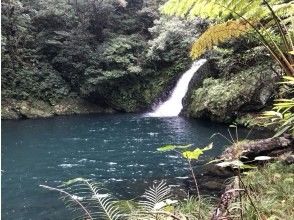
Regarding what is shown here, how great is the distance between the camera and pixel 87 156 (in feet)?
35.1

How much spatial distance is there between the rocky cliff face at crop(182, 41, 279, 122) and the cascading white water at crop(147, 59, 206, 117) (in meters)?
2.86

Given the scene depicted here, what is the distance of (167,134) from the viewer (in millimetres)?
13453

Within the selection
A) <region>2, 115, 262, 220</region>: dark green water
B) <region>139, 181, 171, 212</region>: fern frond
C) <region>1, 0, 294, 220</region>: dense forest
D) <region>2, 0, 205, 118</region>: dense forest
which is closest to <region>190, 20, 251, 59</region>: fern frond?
<region>1, 0, 294, 220</region>: dense forest

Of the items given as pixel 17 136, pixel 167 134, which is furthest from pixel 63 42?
pixel 167 134

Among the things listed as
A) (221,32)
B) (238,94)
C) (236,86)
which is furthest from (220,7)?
(236,86)

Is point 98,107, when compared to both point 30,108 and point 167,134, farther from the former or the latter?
point 167,134

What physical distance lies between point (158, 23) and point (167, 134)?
383 inches

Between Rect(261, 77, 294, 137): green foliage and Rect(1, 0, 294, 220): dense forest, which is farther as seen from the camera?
Rect(1, 0, 294, 220): dense forest

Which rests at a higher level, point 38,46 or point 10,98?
point 38,46

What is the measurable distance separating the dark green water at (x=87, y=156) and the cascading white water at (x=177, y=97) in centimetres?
222

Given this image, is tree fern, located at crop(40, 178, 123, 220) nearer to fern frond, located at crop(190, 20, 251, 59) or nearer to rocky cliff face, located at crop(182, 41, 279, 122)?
fern frond, located at crop(190, 20, 251, 59)

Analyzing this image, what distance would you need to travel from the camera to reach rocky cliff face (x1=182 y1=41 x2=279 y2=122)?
14.5 metres

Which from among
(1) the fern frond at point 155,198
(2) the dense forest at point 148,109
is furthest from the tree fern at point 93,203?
(1) the fern frond at point 155,198

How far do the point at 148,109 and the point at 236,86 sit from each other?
7.21 meters
